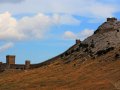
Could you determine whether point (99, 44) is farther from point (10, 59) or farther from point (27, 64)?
point (10, 59)

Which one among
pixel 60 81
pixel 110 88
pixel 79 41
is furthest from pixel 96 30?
pixel 110 88

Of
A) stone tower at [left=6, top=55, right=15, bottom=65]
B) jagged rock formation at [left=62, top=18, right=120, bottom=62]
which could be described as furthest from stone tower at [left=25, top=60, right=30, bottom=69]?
jagged rock formation at [left=62, top=18, right=120, bottom=62]

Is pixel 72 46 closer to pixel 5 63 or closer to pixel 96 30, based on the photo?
pixel 96 30

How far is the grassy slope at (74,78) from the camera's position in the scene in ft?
136

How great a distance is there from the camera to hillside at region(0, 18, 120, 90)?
1677 inches

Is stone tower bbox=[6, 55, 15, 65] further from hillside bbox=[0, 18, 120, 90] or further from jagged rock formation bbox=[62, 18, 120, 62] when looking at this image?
jagged rock formation bbox=[62, 18, 120, 62]

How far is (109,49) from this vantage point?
5472 centimetres

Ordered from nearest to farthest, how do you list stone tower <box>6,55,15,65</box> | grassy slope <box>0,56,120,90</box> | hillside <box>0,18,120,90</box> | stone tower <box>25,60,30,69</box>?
grassy slope <box>0,56,120,90</box>, hillside <box>0,18,120,90</box>, stone tower <box>6,55,15,65</box>, stone tower <box>25,60,30,69</box>

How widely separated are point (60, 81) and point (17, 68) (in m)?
25.2

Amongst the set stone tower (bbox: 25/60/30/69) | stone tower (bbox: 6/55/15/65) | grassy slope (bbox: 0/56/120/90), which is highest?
stone tower (bbox: 6/55/15/65)

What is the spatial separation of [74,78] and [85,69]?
4065mm

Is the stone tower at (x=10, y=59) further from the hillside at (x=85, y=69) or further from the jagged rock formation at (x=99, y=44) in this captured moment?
the jagged rock formation at (x=99, y=44)

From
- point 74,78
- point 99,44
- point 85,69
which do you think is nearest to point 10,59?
point 99,44

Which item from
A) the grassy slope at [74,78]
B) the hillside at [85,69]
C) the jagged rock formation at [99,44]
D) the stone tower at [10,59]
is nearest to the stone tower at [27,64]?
the stone tower at [10,59]
